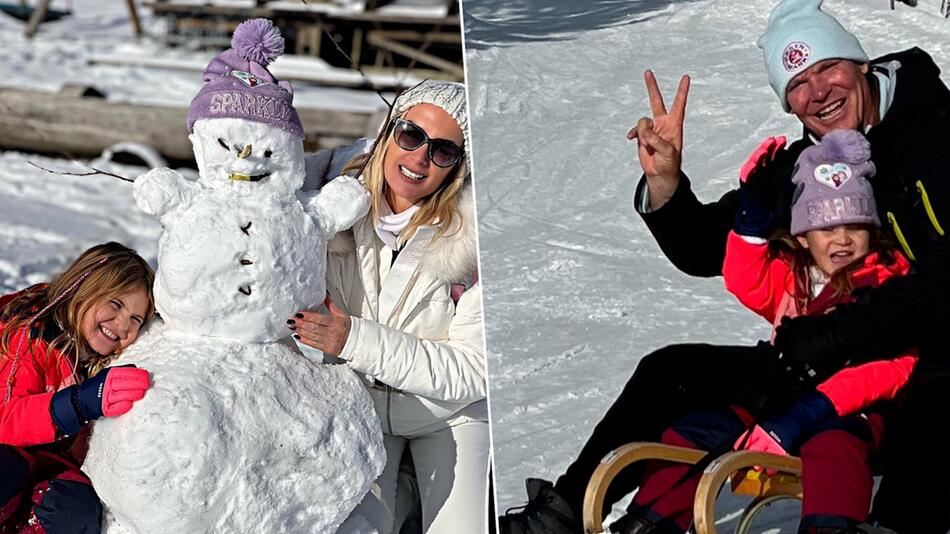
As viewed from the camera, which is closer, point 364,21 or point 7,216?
point 7,216

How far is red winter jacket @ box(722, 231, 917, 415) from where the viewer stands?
186 centimetres

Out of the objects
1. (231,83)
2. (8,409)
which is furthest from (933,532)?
(8,409)

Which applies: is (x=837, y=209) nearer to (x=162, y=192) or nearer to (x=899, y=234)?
(x=899, y=234)

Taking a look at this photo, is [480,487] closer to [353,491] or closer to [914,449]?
[353,491]

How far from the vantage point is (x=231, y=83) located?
171 cm

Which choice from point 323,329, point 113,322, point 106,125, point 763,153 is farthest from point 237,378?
point 106,125

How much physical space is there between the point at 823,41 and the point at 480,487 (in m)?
0.97

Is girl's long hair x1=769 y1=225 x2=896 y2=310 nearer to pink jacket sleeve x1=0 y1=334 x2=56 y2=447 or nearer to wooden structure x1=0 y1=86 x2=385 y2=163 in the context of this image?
pink jacket sleeve x1=0 y1=334 x2=56 y2=447

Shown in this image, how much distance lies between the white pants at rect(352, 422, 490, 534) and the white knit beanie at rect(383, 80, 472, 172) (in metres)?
0.52

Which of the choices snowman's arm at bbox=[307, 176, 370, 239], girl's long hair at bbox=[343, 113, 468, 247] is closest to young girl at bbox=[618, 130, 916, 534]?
girl's long hair at bbox=[343, 113, 468, 247]

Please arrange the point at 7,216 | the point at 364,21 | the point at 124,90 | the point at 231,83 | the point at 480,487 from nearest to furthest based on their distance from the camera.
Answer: the point at 231,83, the point at 480,487, the point at 7,216, the point at 124,90, the point at 364,21

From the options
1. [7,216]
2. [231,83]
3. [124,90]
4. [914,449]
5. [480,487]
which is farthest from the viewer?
[124,90]

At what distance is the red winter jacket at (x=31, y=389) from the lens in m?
1.69

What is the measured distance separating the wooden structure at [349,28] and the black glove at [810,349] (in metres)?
5.76
